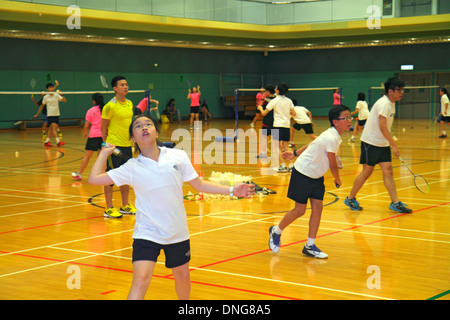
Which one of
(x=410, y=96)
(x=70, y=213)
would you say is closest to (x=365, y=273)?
(x=70, y=213)

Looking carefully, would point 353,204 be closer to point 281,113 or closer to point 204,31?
point 281,113

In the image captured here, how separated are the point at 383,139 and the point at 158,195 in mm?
5946

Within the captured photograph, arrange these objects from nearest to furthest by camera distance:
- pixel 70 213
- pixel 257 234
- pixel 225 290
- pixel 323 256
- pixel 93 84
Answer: pixel 225 290, pixel 323 256, pixel 257 234, pixel 70 213, pixel 93 84

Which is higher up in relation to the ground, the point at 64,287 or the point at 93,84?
the point at 93,84

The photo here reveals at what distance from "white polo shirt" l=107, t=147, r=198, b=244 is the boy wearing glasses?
5.58 m

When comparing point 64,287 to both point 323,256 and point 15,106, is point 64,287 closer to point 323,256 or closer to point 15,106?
point 323,256

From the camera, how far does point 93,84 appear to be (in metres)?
33.8

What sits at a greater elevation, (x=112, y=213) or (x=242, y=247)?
(x=112, y=213)

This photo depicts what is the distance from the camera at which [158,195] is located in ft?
14.9

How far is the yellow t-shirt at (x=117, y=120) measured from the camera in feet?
29.7

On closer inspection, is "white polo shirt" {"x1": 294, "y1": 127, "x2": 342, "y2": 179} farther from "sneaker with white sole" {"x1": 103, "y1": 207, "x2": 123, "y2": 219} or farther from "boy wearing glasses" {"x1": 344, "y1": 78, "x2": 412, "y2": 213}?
"sneaker with white sole" {"x1": 103, "y1": 207, "x2": 123, "y2": 219}

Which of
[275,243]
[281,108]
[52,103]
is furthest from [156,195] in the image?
[52,103]

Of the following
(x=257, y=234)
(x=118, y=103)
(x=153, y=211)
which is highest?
(x=118, y=103)
